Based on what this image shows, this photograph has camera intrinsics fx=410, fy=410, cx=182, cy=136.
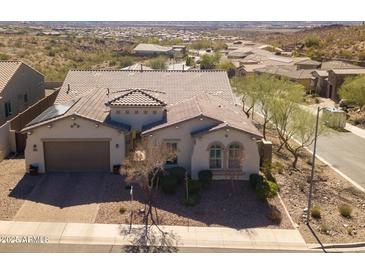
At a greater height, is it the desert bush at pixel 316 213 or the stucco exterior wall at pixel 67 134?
the stucco exterior wall at pixel 67 134

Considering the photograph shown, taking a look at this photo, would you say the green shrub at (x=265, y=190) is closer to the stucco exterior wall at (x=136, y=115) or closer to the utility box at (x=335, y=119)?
the stucco exterior wall at (x=136, y=115)

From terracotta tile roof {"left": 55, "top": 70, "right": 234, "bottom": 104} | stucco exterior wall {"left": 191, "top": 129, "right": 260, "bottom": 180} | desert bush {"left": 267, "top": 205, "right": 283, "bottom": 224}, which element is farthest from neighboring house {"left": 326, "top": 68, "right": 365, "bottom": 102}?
desert bush {"left": 267, "top": 205, "right": 283, "bottom": 224}

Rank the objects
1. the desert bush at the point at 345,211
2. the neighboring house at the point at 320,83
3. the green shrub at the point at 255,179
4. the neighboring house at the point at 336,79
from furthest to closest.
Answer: the neighboring house at the point at 320,83 < the neighboring house at the point at 336,79 < the green shrub at the point at 255,179 < the desert bush at the point at 345,211

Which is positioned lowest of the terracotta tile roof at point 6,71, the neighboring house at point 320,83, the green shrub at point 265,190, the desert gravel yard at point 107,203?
the desert gravel yard at point 107,203

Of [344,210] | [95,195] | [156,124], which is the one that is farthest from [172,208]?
[344,210]

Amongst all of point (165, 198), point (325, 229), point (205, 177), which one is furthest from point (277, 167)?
point (165, 198)

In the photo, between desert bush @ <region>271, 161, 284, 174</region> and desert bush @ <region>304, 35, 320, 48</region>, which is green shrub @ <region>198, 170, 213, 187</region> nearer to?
desert bush @ <region>271, 161, 284, 174</region>

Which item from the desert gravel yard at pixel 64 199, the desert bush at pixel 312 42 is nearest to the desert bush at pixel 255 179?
the desert gravel yard at pixel 64 199
